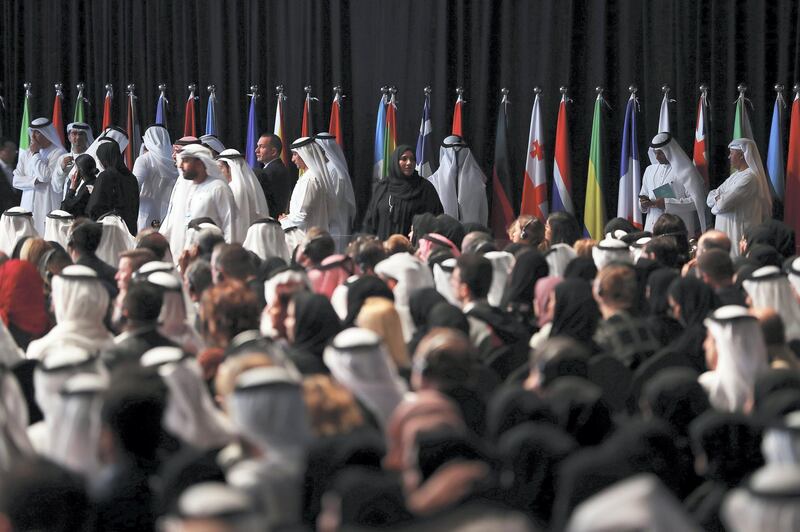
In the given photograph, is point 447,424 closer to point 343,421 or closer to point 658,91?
point 343,421

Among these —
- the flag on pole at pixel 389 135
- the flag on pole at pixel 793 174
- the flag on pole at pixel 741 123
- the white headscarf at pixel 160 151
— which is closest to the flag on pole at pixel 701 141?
the flag on pole at pixel 741 123

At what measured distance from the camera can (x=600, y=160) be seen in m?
14.0

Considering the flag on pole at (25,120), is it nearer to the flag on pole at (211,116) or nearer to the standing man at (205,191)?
the flag on pole at (211,116)

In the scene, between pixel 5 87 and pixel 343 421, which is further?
pixel 5 87

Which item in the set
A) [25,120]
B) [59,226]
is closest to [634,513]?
[59,226]

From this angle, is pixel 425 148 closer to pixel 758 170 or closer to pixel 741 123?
pixel 741 123

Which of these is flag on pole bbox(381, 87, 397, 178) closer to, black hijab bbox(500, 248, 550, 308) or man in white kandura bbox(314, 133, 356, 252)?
man in white kandura bbox(314, 133, 356, 252)

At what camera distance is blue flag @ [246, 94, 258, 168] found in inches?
603

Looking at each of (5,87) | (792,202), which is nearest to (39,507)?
(792,202)

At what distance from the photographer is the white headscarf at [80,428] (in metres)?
3.92

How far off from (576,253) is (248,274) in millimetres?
2147

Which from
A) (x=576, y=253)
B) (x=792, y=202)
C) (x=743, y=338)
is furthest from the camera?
(x=792, y=202)

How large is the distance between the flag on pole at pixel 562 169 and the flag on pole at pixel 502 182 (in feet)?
1.64

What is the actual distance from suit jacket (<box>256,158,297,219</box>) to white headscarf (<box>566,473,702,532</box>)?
941 cm
